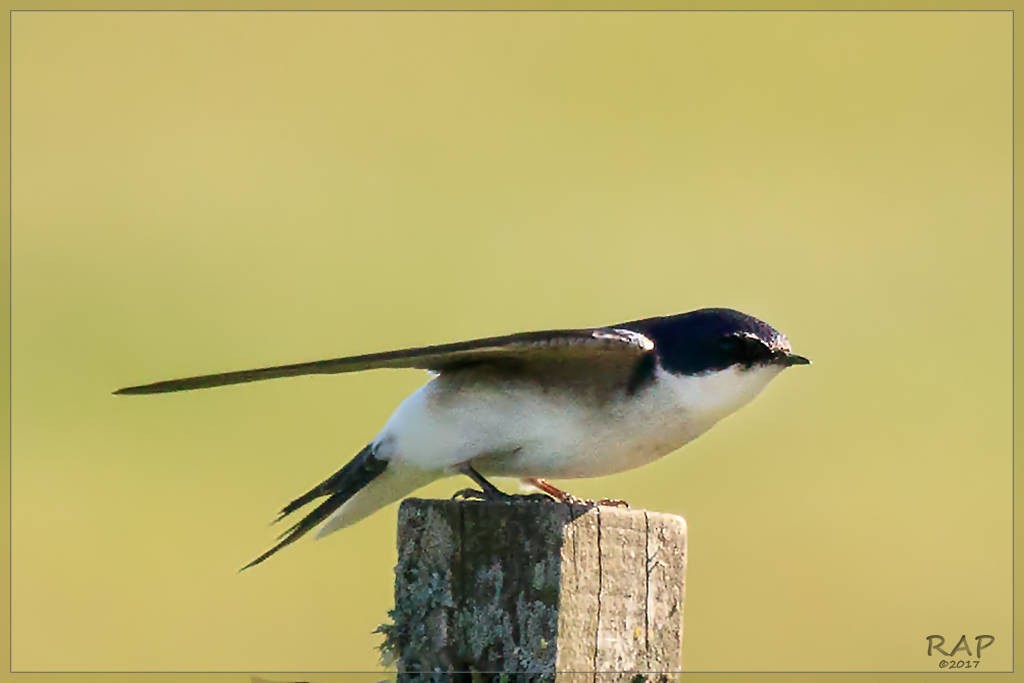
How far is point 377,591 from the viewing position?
1100 centimetres

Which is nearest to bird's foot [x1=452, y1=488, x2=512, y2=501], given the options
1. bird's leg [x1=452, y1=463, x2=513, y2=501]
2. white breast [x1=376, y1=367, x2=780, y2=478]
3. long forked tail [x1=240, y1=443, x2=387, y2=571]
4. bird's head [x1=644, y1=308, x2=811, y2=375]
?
bird's leg [x1=452, y1=463, x2=513, y2=501]

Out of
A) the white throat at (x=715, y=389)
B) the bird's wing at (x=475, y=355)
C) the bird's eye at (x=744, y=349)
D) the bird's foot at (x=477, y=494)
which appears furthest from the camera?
the bird's eye at (x=744, y=349)

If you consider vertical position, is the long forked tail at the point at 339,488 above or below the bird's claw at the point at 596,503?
above

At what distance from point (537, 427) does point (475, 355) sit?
31 centimetres

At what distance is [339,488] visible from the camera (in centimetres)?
564

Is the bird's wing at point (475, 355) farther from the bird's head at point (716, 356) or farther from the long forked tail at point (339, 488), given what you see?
the long forked tail at point (339, 488)

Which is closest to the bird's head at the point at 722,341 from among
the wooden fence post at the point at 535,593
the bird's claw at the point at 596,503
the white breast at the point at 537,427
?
the white breast at the point at 537,427

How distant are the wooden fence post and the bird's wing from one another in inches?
21.1

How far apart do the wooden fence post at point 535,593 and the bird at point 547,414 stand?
93 centimetres

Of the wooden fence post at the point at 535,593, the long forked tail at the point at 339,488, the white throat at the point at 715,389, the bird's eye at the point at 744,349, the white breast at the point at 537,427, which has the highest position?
the bird's eye at the point at 744,349

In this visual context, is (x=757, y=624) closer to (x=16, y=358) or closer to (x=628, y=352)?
(x=628, y=352)

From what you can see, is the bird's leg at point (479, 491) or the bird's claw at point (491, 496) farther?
the bird's leg at point (479, 491)

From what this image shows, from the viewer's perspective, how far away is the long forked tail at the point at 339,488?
5.59 metres

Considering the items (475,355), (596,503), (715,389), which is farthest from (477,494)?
(715,389)
